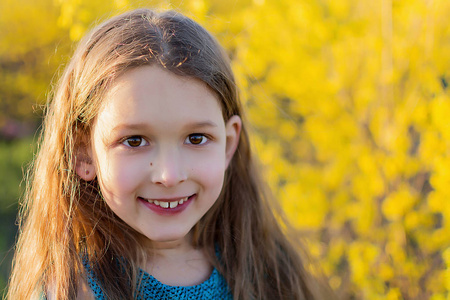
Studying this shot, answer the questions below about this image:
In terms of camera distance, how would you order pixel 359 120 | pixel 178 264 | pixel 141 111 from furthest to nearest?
pixel 359 120 < pixel 178 264 < pixel 141 111

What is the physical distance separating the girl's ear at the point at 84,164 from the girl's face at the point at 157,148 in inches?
0.8

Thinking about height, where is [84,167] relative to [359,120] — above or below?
below

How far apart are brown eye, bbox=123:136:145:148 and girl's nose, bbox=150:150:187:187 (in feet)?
0.22

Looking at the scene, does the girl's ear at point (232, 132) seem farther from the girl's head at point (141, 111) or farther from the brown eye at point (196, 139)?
the brown eye at point (196, 139)

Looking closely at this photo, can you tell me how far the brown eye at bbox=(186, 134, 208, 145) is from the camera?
4.56 feet

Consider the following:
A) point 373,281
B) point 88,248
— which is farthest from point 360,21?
point 88,248

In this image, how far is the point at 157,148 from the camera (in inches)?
52.3

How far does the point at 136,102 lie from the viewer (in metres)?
1.30

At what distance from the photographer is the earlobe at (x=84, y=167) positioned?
57.3 inches

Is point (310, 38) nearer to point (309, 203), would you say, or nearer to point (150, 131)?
point (309, 203)

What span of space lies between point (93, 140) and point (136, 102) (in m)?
0.20

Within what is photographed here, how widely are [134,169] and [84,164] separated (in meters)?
0.22

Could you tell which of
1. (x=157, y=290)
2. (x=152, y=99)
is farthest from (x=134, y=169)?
(x=157, y=290)

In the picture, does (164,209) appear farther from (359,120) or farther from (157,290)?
(359,120)
